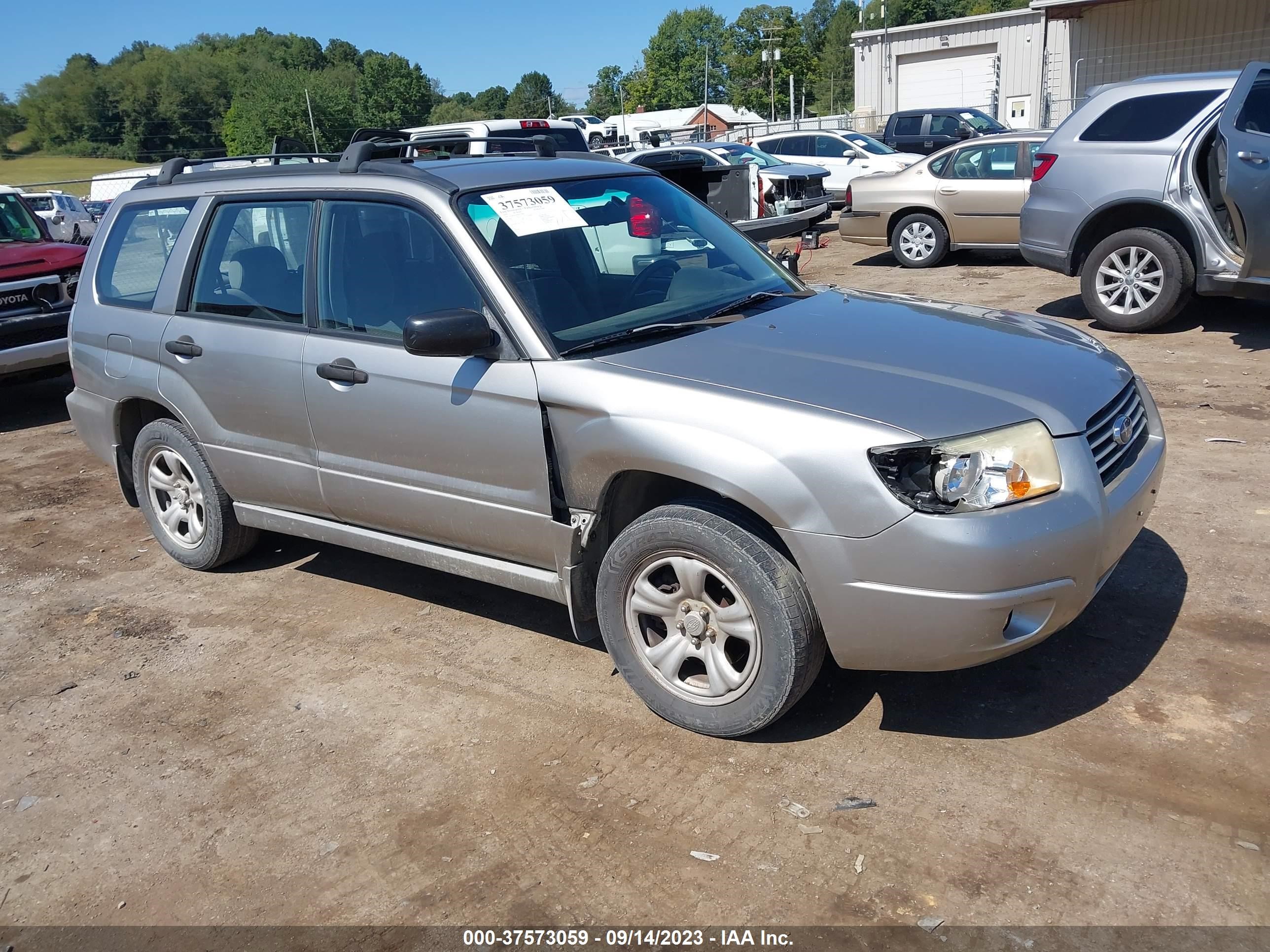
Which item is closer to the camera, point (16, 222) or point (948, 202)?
point (16, 222)

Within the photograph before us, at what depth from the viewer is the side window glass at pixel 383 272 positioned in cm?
403

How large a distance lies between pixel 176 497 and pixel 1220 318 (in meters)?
8.24

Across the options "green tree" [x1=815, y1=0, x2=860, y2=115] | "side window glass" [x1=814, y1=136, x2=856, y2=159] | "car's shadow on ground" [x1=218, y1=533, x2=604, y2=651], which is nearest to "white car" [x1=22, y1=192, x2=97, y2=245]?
"side window glass" [x1=814, y1=136, x2=856, y2=159]

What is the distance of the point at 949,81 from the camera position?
4231 cm

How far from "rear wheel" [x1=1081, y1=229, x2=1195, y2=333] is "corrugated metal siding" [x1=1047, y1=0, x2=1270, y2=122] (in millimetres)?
25056

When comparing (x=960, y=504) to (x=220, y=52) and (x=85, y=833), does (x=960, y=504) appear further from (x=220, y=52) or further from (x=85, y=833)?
(x=220, y=52)

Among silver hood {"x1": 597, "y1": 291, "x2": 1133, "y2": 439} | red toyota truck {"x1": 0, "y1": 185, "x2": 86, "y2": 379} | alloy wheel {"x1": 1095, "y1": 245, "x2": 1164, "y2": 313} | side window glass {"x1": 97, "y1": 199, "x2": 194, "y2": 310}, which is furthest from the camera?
red toyota truck {"x1": 0, "y1": 185, "x2": 86, "y2": 379}

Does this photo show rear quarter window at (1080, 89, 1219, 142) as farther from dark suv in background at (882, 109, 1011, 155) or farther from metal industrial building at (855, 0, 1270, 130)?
metal industrial building at (855, 0, 1270, 130)

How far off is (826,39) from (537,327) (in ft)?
436

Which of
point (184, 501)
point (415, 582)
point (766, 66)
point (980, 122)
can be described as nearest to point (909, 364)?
point (415, 582)

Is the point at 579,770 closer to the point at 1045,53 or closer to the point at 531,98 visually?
the point at 1045,53

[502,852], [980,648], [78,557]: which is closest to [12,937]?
Answer: [502,852]

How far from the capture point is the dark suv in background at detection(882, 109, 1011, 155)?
23.0 metres

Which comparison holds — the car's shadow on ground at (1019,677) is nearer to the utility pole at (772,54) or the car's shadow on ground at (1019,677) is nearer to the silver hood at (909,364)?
the silver hood at (909,364)
